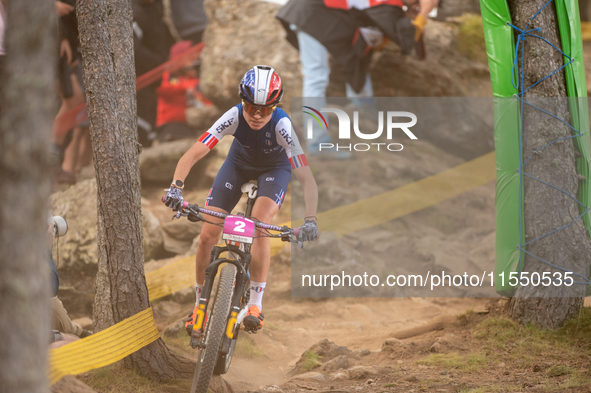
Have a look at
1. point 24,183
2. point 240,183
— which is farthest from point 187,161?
point 24,183

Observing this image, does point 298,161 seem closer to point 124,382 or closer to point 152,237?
point 124,382

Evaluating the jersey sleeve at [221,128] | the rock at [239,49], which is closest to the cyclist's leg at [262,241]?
the jersey sleeve at [221,128]

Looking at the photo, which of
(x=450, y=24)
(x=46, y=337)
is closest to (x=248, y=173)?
(x=46, y=337)

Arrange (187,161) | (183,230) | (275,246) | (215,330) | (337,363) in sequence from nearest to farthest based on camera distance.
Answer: (215,330) < (187,161) < (337,363) < (275,246) < (183,230)

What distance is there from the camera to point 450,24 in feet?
33.7

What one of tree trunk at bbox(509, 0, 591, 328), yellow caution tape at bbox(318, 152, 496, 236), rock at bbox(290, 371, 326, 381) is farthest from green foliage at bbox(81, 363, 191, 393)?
yellow caution tape at bbox(318, 152, 496, 236)

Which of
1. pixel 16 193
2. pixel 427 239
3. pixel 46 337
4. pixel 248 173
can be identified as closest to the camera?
pixel 16 193

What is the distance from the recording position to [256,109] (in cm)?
409

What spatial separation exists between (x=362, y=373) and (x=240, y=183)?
76.6 inches

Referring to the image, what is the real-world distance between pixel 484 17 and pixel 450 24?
18.3ft

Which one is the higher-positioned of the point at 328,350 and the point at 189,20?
the point at 189,20

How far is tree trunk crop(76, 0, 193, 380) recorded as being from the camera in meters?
3.83

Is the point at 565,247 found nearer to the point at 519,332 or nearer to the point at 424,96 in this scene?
the point at 519,332

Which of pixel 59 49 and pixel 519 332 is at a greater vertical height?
pixel 59 49
